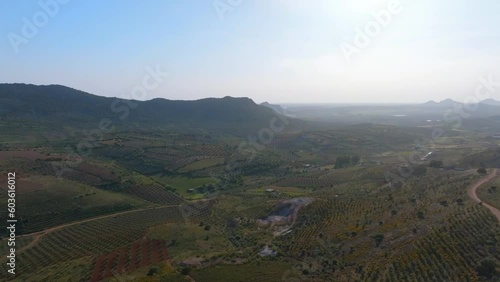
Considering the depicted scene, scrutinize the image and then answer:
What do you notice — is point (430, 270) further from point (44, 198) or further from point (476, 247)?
point (44, 198)

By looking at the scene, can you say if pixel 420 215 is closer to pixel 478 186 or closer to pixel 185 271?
pixel 478 186

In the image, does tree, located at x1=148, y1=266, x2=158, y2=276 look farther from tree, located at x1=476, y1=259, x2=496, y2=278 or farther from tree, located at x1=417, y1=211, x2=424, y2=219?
tree, located at x1=417, y1=211, x2=424, y2=219

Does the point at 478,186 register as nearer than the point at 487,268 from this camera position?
No

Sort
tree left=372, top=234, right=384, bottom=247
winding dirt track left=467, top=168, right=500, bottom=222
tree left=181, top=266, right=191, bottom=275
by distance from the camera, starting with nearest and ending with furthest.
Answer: tree left=181, top=266, right=191, bottom=275 → tree left=372, top=234, right=384, bottom=247 → winding dirt track left=467, top=168, right=500, bottom=222

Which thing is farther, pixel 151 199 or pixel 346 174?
pixel 346 174

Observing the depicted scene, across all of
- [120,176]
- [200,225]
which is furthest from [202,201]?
[120,176]

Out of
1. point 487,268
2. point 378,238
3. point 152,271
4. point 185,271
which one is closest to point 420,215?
point 378,238

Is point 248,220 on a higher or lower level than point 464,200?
lower

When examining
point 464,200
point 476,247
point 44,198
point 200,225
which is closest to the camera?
point 476,247

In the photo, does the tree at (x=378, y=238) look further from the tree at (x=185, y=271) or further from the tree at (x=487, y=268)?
the tree at (x=185, y=271)

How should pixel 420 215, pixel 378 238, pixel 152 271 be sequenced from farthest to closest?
pixel 420 215, pixel 378 238, pixel 152 271

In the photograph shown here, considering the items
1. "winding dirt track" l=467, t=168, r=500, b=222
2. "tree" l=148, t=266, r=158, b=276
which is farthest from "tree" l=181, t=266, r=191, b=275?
"winding dirt track" l=467, t=168, r=500, b=222
